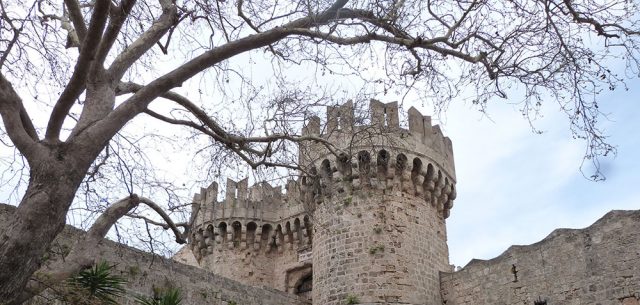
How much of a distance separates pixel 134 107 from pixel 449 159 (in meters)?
11.3

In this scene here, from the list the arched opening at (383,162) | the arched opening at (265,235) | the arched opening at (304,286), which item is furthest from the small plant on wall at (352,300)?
the arched opening at (265,235)

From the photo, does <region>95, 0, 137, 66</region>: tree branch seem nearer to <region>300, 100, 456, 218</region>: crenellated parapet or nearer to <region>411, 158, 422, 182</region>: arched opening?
<region>300, 100, 456, 218</region>: crenellated parapet

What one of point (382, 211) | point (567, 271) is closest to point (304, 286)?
point (382, 211)

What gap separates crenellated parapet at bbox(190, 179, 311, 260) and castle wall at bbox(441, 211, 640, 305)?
19.6 ft

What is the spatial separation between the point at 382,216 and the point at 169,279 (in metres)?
4.69

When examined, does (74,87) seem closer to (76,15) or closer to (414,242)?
(76,15)

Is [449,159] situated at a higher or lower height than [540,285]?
higher

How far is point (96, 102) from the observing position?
5973mm

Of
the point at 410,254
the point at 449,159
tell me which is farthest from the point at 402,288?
the point at 449,159

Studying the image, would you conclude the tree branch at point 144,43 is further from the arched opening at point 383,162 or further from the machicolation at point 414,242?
the arched opening at point 383,162

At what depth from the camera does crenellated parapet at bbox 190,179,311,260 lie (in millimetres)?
18625

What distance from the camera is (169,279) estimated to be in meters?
12.1

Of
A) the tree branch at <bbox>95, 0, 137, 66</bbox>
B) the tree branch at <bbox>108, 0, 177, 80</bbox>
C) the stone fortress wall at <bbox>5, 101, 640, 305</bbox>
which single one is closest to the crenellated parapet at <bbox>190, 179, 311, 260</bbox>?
the stone fortress wall at <bbox>5, 101, 640, 305</bbox>

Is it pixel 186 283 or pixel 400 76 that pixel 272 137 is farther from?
pixel 186 283
